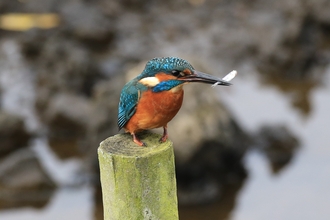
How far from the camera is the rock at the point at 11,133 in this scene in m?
9.14

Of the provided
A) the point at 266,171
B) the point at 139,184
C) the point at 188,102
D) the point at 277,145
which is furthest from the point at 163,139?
the point at 277,145

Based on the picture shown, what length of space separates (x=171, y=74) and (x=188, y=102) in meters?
5.07

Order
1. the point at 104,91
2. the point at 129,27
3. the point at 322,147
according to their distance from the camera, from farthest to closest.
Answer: the point at 129,27 → the point at 322,147 → the point at 104,91

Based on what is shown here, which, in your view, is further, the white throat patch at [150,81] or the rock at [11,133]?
the rock at [11,133]

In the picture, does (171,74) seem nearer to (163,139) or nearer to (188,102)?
(163,139)

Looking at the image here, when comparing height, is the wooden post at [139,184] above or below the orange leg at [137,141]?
below

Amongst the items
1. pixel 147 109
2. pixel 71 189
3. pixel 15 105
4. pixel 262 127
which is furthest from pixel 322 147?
pixel 147 109

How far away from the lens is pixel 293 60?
11305mm

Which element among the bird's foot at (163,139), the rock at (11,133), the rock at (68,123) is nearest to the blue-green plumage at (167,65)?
the bird's foot at (163,139)

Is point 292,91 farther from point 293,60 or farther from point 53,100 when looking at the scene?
point 53,100

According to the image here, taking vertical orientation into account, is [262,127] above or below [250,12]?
below

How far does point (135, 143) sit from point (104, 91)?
571 centimetres

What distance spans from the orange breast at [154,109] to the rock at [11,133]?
6611 mm

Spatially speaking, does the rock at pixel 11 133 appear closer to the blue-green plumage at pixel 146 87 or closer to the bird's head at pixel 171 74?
the blue-green plumage at pixel 146 87
